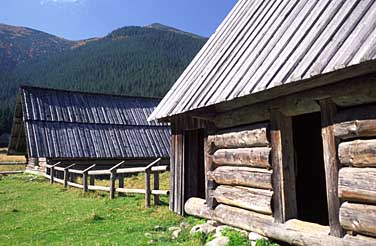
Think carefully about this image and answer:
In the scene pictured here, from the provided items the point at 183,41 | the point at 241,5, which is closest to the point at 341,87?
the point at 241,5

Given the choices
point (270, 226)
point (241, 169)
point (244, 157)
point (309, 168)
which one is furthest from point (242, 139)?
point (309, 168)

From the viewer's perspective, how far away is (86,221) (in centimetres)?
909

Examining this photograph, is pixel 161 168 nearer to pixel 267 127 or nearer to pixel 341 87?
pixel 267 127

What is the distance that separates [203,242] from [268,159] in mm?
2029

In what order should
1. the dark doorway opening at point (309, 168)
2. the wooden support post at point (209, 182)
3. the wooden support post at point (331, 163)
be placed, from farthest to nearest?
the dark doorway opening at point (309, 168) < the wooden support post at point (209, 182) < the wooden support post at point (331, 163)

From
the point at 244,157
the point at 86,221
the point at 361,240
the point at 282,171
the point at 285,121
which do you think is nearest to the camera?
the point at 361,240

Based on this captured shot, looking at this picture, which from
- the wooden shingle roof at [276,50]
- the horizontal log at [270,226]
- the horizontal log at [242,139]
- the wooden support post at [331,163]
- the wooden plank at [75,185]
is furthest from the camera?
the wooden plank at [75,185]

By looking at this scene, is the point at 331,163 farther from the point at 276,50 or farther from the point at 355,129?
the point at 276,50

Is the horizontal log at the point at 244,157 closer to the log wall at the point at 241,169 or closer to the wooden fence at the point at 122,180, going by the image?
the log wall at the point at 241,169

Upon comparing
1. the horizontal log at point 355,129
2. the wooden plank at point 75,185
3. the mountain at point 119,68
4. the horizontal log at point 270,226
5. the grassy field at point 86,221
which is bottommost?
the grassy field at point 86,221

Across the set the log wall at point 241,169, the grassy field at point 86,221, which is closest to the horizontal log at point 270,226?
the log wall at point 241,169

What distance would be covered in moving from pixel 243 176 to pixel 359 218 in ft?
8.31

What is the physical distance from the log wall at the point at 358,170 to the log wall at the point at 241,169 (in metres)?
1.48

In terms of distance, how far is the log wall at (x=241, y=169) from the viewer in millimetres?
6305
